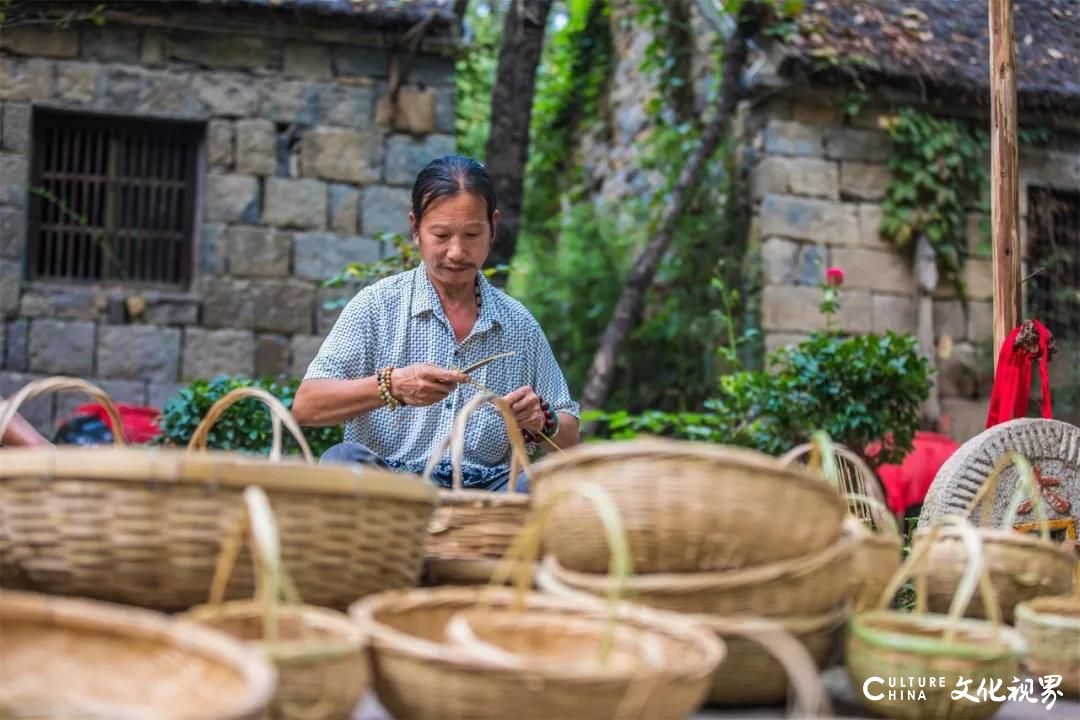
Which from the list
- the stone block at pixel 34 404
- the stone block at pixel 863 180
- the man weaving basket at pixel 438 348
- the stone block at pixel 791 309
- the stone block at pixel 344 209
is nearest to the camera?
the man weaving basket at pixel 438 348

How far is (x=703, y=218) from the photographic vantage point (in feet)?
26.7

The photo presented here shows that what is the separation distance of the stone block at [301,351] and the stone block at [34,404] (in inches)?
47.7

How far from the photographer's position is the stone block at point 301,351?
704 centimetres

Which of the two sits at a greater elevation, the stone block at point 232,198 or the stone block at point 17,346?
the stone block at point 232,198

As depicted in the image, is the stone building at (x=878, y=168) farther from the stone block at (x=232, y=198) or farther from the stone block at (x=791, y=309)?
the stone block at (x=232, y=198)

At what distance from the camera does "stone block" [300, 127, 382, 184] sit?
7.12m

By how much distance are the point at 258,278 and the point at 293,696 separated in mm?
5538

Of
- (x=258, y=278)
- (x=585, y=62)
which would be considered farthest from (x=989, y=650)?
(x=585, y=62)

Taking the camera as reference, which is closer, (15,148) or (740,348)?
(15,148)

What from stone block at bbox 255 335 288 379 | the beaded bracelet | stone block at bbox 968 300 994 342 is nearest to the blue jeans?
the beaded bracelet

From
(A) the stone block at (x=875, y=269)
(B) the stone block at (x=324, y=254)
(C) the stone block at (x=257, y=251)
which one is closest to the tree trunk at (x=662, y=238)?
(A) the stone block at (x=875, y=269)

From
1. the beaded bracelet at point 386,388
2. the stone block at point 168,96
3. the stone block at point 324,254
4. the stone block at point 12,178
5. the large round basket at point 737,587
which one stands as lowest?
the large round basket at point 737,587

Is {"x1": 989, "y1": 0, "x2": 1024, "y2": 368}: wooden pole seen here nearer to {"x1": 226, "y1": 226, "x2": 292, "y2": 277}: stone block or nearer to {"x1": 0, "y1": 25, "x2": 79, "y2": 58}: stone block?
{"x1": 226, "y1": 226, "x2": 292, "y2": 277}: stone block

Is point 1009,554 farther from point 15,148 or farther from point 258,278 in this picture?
point 15,148
